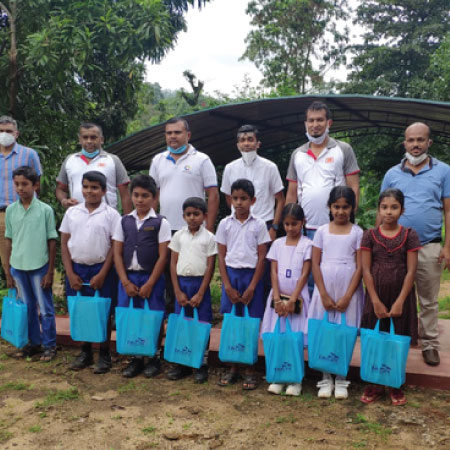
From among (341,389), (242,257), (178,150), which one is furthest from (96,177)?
(341,389)

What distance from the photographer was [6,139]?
4613mm

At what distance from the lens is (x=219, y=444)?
2885 mm

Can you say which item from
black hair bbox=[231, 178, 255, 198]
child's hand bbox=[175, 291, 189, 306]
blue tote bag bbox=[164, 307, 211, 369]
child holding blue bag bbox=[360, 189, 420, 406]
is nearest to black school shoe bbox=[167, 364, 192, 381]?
blue tote bag bbox=[164, 307, 211, 369]

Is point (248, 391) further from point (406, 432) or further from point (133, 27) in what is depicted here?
point (133, 27)

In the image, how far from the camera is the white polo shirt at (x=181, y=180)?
170 inches

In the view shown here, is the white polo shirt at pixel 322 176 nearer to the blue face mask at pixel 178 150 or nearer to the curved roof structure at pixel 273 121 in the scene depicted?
the blue face mask at pixel 178 150

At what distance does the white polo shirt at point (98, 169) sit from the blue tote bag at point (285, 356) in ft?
6.44

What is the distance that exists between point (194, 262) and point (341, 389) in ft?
4.61

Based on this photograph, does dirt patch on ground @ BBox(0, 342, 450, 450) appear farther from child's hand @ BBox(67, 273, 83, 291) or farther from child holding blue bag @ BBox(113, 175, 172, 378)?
child's hand @ BBox(67, 273, 83, 291)

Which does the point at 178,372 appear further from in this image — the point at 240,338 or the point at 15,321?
the point at 15,321

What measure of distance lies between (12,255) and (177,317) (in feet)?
5.36

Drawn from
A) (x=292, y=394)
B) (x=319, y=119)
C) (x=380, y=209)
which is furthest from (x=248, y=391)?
(x=319, y=119)

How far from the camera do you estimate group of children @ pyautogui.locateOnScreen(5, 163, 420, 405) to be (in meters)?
3.39

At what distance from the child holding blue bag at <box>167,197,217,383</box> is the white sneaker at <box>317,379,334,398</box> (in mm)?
894
